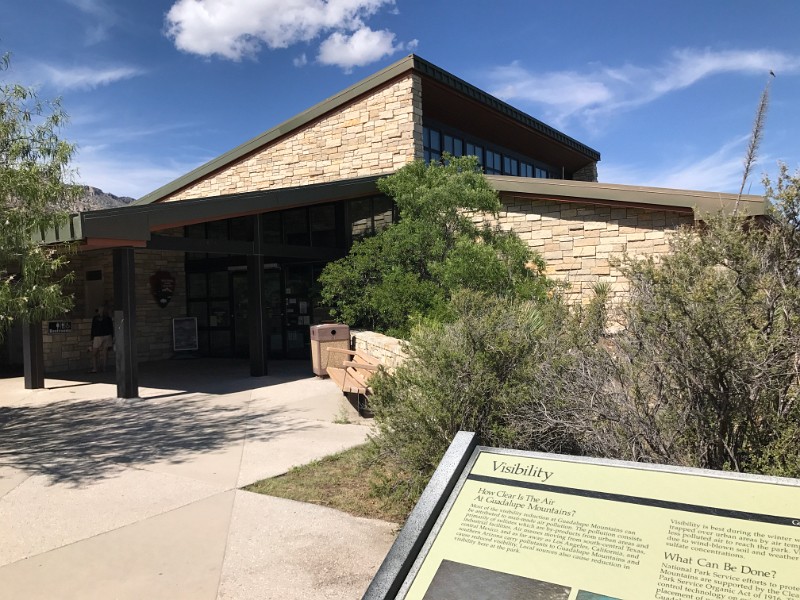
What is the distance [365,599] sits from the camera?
2.34 meters

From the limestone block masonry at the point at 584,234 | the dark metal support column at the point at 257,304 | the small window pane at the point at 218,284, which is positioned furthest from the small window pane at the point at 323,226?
the limestone block masonry at the point at 584,234

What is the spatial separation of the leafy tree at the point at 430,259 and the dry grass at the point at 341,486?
3637 mm

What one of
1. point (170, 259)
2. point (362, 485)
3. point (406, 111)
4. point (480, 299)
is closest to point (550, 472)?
point (480, 299)

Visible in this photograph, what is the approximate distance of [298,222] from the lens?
15062mm

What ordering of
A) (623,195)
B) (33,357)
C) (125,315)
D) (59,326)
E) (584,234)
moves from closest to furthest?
(125,315)
(623,195)
(584,234)
(33,357)
(59,326)

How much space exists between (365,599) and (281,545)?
6.87 feet

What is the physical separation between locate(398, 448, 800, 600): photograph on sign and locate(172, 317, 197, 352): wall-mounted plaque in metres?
15.3

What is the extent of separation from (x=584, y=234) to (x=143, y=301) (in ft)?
38.3

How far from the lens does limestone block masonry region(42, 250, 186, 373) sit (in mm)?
15758

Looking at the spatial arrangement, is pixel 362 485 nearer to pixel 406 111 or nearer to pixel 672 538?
pixel 672 538

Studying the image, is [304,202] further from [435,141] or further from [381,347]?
[435,141]

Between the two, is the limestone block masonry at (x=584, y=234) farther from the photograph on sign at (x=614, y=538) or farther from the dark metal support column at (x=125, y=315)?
the photograph on sign at (x=614, y=538)

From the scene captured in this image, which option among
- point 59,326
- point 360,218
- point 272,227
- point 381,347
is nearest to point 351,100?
point 360,218

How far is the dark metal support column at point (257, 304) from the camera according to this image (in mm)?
Result: 12336
